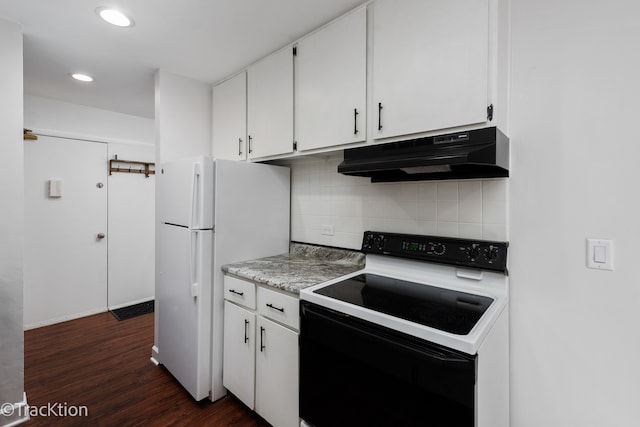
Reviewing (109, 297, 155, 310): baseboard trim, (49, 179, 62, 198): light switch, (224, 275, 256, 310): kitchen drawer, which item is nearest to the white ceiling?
(49, 179, 62, 198): light switch

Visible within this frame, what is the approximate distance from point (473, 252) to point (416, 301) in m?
0.39

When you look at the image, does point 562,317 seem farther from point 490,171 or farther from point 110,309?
point 110,309

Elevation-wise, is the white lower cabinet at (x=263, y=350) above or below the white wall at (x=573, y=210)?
below

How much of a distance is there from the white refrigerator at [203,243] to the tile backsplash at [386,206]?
0.27m

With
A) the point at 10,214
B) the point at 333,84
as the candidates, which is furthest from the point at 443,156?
the point at 10,214

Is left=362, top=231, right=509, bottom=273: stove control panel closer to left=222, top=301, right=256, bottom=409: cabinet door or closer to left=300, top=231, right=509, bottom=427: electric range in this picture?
left=300, top=231, right=509, bottom=427: electric range

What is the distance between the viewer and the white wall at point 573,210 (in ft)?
3.77

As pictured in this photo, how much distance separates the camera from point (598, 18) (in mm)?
1196

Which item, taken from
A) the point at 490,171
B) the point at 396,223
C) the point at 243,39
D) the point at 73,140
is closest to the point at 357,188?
the point at 396,223

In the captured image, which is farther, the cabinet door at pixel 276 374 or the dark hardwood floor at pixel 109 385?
the dark hardwood floor at pixel 109 385

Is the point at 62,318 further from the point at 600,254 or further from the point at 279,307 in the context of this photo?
the point at 600,254

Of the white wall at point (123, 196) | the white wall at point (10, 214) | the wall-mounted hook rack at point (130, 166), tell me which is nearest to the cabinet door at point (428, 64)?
the white wall at point (10, 214)

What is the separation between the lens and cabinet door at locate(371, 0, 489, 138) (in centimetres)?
123

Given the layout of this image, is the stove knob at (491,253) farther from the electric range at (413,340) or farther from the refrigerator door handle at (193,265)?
the refrigerator door handle at (193,265)
